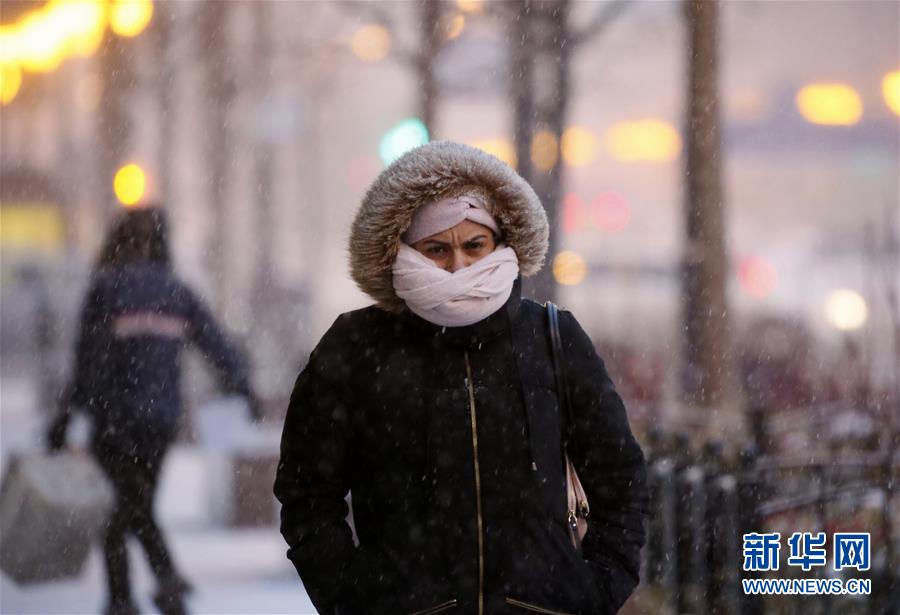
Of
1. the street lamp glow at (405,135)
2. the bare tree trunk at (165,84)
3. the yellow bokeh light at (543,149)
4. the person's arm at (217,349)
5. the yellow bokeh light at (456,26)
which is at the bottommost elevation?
the person's arm at (217,349)

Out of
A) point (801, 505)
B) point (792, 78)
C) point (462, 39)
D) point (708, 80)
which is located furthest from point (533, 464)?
point (792, 78)

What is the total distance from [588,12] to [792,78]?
1056 inches

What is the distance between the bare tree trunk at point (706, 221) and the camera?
10.4 metres

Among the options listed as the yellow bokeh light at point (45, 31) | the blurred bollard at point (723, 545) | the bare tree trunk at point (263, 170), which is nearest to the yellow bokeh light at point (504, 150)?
the blurred bollard at point (723, 545)

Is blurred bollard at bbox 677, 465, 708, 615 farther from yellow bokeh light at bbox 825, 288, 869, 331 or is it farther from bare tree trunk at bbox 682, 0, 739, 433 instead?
yellow bokeh light at bbox 825, 288, 869, 331

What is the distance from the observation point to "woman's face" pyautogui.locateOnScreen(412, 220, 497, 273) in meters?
3.13

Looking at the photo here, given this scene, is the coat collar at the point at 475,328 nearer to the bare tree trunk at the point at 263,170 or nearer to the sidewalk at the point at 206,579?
the sidewalk at the point at 206,579

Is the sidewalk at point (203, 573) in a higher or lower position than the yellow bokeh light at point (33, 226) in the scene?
lower

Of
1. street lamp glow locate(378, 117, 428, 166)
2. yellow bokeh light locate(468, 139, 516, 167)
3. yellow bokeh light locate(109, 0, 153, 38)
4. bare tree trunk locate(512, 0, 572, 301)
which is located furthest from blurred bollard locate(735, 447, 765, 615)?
yellow bokeh light locate(109, 0, 153, 38)

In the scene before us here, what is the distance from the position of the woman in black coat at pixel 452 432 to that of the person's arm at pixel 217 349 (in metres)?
2.92

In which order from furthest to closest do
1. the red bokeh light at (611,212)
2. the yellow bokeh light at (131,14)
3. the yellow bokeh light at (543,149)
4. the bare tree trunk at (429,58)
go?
the red bokeh light at (611,212) → the yellow bokeh light at (131,14) → the bare tree trunk at (429,58) → the yellow bokeh light at (543,149)

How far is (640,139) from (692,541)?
34.8 meters

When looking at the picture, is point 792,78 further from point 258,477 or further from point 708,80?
point 258,477

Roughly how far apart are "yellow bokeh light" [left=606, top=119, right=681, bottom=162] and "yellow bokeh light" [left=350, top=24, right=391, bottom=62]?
23.0m
